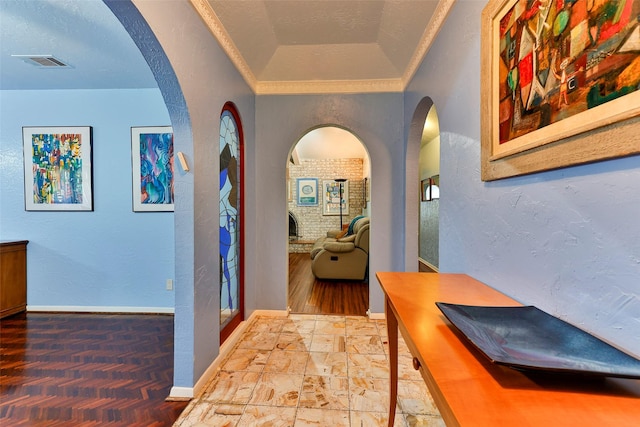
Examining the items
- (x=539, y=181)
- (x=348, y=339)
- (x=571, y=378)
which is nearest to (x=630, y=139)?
(x=539, y=181)

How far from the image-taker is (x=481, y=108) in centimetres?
122

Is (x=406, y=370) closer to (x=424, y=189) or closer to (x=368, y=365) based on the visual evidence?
(x=368, y=365)

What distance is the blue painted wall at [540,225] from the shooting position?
0.64 metres

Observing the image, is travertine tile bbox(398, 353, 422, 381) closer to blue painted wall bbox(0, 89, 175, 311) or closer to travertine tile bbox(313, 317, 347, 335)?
travertine tile bbox(313, 317, 347, 335)

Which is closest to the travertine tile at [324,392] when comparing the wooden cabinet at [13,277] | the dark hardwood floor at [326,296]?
the dark hardwood floor at [326,296]

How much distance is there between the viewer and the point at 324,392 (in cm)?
174

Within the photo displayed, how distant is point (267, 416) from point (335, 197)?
6213 mm

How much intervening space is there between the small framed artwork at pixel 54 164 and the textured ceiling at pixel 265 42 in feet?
1.83

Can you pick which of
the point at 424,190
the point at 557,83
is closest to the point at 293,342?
the point at 557,83

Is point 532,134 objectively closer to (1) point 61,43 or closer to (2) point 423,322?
(2) point 423,322

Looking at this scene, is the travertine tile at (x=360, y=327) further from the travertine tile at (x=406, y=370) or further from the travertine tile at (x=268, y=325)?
the travertine tile at (x=268, y=325)

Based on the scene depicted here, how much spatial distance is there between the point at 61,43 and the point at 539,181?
3.68 metres

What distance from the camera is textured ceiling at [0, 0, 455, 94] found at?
76.3 inches

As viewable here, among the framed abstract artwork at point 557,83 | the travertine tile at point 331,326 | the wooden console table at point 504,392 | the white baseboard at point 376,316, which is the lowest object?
the travertine tile at point 331,326
